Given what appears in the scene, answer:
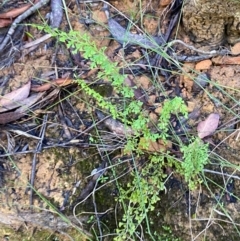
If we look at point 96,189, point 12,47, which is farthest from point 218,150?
point 12,47

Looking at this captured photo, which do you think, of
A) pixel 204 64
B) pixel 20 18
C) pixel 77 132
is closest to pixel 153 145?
Result: pixel 77 132

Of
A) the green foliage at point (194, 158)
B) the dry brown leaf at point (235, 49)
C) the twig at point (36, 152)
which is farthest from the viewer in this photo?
the dry brown leaf at point (235, 49)

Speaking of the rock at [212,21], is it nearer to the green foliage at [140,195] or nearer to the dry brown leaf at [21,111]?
the green foliage at [140,195]

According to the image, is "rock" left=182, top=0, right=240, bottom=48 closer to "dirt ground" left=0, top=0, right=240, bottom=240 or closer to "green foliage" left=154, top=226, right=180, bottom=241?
"dirt ground" left=0, top=0, right=240, bottom=240

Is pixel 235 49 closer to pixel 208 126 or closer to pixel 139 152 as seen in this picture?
pixel 208 126

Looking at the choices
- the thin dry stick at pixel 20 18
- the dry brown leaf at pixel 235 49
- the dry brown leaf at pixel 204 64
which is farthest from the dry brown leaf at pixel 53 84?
the dry brown leaf at pixel 235 49

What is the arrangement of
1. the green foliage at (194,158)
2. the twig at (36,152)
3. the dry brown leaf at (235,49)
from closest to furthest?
the green foliage at (194,158), the twig at (36,152), the dry brown leaf at (235,49)

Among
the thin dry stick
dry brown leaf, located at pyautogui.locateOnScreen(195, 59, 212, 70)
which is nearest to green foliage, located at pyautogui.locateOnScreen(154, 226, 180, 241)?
dry brown leaf, located at pyautogui.locateOnScreen(195, 59, 212, 70)
